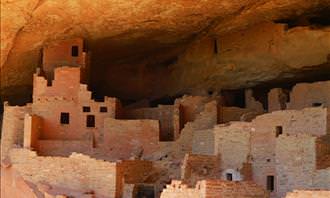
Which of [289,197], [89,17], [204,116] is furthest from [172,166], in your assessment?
[289,197]

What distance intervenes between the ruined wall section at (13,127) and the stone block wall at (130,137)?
2203mm

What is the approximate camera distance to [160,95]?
956 inches

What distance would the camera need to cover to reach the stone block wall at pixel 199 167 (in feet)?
54.3

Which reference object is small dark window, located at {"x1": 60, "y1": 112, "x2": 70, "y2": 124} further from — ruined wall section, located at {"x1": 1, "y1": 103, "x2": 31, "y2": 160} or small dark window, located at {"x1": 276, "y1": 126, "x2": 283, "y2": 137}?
small dark window, located at {"x1": 276, "y1": 126, "x2": 283, "y2": 137}

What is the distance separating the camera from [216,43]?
2217 centimetres

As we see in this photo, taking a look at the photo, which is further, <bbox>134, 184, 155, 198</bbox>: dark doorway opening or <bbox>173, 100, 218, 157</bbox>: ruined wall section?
<bbox>173, 100, 218, 157</bbox>: ruined wall section

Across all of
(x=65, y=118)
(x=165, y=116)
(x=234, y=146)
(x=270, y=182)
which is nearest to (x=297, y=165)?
(x=270, y=182)

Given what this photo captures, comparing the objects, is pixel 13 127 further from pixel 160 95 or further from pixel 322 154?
pixel 322 154

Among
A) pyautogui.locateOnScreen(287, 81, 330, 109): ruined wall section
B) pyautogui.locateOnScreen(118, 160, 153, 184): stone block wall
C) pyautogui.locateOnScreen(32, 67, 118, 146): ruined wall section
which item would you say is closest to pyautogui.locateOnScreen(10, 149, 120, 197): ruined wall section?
pyautogui.locateOnScreen(118, 160, 153, 184): stone block wall

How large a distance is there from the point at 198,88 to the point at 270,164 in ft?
22.8

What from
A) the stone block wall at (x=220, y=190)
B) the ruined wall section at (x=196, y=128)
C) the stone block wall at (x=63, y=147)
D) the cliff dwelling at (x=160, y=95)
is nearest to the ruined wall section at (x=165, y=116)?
the cliff dwelling at (x=160, y=95)

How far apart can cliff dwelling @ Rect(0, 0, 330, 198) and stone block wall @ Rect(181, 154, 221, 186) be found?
0.09ft

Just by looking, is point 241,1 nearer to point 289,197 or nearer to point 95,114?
point 95,114

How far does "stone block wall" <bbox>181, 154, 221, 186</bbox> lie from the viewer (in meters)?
16.6
